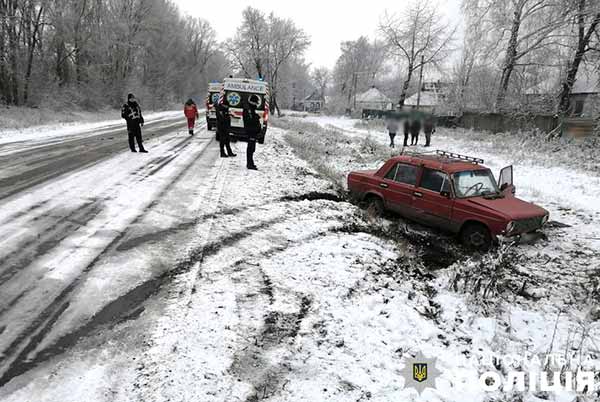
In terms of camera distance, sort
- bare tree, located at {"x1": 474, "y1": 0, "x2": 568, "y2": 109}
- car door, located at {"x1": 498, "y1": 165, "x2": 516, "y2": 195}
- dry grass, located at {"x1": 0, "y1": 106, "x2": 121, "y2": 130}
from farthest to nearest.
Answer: bare tree, located at {"x1": 474, "y1": 0, "x2": 568, "y2": 109}
dry grass, located at {"x1": 0, "y1": 106, "x2": 121, "y2": 130}
car door, located at {"x1": 498, "y1": 165, "x2": 516, "y2": 195}

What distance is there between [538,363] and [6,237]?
268 inches

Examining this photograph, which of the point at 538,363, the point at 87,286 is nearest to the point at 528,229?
the point at 538,363

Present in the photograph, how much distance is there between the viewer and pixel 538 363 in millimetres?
3727

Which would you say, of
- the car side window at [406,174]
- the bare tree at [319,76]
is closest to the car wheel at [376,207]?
the car side window at [406,174]

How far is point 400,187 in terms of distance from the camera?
26.8 feet

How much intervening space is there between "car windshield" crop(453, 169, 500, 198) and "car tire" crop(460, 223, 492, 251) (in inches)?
26.2

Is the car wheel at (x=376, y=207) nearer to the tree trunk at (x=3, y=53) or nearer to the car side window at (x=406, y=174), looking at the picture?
A: the car side window at (x=406, y=174)

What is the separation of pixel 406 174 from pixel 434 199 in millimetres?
985

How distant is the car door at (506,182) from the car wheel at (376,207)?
2580 millimetres

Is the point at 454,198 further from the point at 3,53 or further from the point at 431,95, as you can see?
the point at 431,95

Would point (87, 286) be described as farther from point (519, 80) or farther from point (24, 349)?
point (519, 80)

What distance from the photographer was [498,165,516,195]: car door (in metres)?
7.90

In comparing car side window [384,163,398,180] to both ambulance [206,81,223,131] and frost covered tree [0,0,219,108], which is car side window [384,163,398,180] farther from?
frost covered tree [0,0,219,108]

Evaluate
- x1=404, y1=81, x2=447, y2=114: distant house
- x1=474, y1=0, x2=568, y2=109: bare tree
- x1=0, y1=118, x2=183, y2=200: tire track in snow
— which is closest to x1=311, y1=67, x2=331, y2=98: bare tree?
x1=404, y1=81, x2=447, y2=114: distant house
